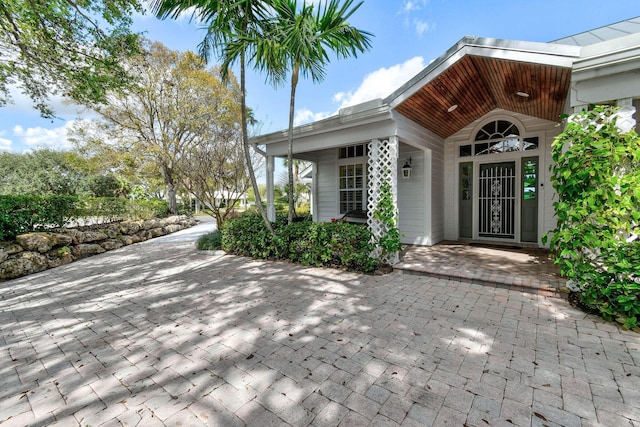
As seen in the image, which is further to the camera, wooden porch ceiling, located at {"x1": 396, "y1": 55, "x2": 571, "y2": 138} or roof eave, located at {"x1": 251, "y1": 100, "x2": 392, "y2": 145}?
roof eave, located at {"x1": 251, "y1": 100, "x2": 392, "y2": 145}

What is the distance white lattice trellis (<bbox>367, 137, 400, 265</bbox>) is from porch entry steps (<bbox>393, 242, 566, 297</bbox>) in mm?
435

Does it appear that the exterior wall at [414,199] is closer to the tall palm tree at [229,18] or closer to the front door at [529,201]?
the front door at [529,201]

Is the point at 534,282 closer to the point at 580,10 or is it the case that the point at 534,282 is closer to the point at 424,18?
the point at 424,18

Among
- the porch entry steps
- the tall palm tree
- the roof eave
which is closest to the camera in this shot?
the porch entry steps

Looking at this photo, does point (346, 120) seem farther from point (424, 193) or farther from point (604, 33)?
point (604, 33)

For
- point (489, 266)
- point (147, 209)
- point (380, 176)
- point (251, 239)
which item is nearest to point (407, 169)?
point (380, 176)

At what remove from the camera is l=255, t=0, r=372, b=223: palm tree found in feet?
13.9

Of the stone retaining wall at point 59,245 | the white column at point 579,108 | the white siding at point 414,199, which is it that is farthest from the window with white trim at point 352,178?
the stone retaining wall at point 59,245

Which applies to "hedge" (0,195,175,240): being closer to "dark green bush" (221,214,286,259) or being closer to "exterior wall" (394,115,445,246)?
"dark green bush" (221,214,286,259)

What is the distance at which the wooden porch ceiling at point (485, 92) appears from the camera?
13.2 feet

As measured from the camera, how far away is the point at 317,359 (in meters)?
2.25

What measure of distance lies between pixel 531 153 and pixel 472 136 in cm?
128

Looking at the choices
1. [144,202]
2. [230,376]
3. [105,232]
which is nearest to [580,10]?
[230,376]

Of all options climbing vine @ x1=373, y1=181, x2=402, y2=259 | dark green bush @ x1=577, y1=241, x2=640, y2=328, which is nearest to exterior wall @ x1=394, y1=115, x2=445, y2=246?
climbing vine @ x1=373, y1=181, x2=402, y2=259
